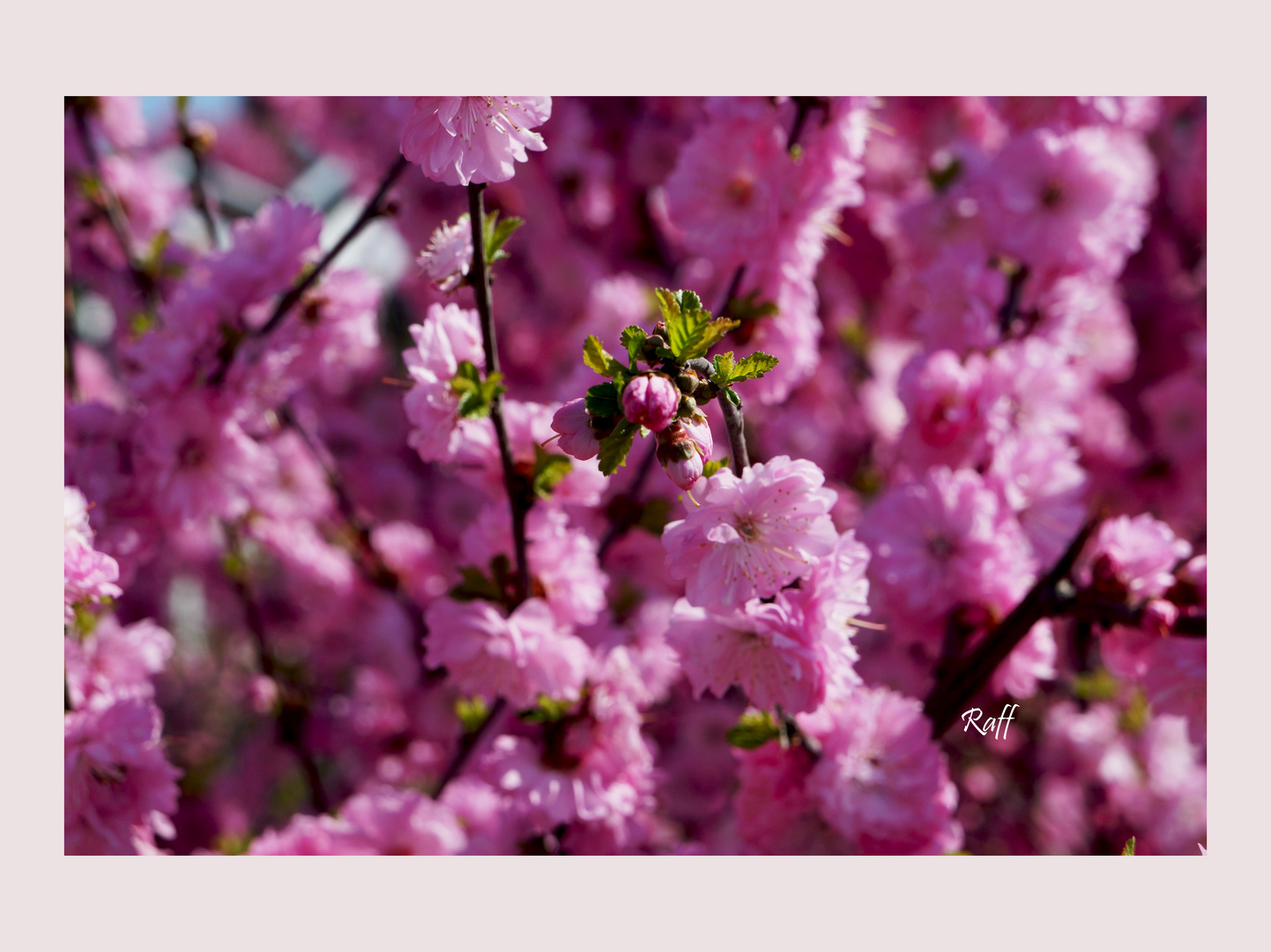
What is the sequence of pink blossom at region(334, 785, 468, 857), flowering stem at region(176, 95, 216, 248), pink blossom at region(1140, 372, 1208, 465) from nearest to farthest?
pink blossom at region(334, 785, 468, 857) → flowering stem at region(176, 95, 216, 248) → pink blossom at region(1140, 372, 1208, 465)

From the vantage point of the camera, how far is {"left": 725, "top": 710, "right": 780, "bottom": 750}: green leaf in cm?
103

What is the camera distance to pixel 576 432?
69 centimetres

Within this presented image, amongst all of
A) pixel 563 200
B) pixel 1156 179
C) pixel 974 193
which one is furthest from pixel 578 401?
pixel 1156 179

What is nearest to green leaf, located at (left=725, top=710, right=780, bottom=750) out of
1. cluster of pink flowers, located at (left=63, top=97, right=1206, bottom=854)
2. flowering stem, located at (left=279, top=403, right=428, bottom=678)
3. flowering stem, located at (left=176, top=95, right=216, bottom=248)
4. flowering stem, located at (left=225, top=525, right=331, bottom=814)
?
cluster of pink flowers, located at (left=63, top=97, right=1206, bottom=854)

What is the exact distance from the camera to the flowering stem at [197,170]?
1402 mm

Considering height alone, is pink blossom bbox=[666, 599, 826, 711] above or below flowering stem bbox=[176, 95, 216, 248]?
below

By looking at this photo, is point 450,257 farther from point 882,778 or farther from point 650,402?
point 882,778

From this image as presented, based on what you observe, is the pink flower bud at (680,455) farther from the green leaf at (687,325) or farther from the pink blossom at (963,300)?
the pink blossom at (963,300)

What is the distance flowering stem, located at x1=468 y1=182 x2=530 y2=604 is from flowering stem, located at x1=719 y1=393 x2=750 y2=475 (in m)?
0.25

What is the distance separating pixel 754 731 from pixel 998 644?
317 millimetres

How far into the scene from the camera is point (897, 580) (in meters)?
1.20

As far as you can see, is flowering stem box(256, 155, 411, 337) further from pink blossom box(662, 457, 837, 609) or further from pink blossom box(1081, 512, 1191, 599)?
pink blossom box(1081, 512, 1191, 599)

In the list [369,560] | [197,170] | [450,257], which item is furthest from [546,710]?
[197,170]

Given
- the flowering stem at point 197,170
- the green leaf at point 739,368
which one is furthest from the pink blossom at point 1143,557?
the flowering stem at point 197,170
